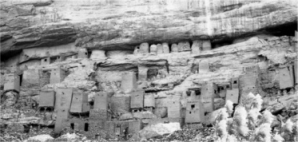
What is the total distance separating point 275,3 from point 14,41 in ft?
58.3

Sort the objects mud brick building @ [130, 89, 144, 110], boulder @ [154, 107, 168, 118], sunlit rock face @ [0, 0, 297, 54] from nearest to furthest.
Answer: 1. boulder @ [154, 107, 168, 118]
2. mud brick building @ [130, 89, 144, 110]
3. sunlit rock face @ [0, 0, 297, 54]

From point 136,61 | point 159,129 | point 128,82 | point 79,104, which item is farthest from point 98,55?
point 159,129

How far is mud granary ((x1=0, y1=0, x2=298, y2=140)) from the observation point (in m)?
34.0

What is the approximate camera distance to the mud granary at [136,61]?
34031 mm

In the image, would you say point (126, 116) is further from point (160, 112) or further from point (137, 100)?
point (160, 112)

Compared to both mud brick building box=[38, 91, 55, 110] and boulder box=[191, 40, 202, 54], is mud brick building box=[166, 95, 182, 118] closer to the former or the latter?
boulder box=[191, 40, 202, 54]

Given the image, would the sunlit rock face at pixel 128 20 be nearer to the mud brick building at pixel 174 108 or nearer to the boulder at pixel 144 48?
the boulder at pixel 144 48

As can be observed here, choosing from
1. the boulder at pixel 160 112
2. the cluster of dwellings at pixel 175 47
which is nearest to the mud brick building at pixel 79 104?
the boulder at pixel 160 112

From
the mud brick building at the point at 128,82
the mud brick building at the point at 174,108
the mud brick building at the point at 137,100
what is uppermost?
the mud brick building at the point at 128,82

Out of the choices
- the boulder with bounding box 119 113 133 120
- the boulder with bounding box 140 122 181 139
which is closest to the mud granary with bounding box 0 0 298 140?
the boulder with bounding box 119 113 133 120

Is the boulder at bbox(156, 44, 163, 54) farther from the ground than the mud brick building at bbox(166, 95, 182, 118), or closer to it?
farther from the ground

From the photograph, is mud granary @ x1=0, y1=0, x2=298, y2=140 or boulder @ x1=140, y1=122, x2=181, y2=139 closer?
boulder @ x1=140, y1=122, x2=181, y2=139

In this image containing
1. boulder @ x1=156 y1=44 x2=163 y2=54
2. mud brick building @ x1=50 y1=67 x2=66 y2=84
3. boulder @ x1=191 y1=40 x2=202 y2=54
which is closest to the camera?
boulder @ x1=191 y1=40 x2=202 y2=54

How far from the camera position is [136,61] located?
128ft
